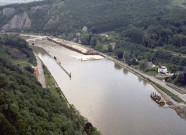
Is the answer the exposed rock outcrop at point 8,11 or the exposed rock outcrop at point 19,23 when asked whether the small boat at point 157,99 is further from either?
the exposed rock outcrop at point 8,11

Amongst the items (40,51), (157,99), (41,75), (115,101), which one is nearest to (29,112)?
(115,101)

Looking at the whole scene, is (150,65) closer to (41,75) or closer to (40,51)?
(41,75)

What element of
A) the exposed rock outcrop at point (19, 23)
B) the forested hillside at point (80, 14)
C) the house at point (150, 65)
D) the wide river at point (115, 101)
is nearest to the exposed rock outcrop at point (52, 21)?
the forested hillside at point (80, 14)

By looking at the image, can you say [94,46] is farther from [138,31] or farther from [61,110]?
[61,110]

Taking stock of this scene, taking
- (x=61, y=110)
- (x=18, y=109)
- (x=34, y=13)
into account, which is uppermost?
(x=34, y=13)

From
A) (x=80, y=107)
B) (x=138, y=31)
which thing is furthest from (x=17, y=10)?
(x=80, y=107)

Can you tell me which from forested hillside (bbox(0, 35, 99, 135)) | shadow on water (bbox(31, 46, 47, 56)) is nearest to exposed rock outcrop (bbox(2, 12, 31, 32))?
shadow on water (bbox(31, 46, 47, 56))

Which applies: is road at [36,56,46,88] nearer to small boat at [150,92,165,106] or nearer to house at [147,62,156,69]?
small boat at [150,92,165,106]
